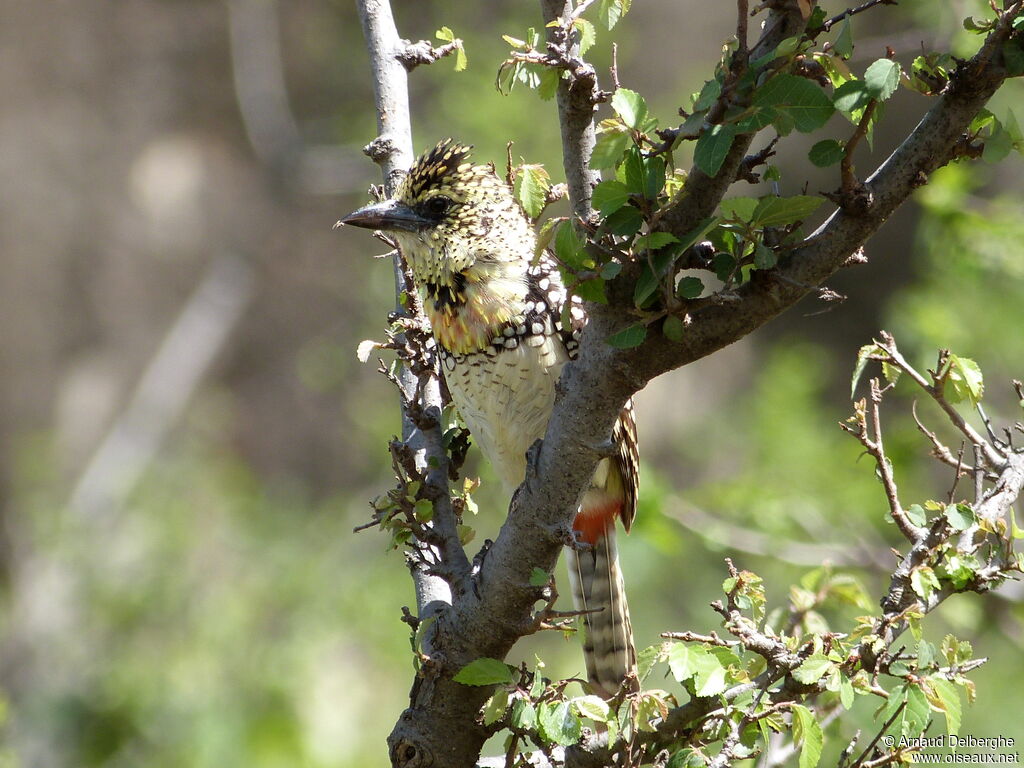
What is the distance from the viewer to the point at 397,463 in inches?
91.3

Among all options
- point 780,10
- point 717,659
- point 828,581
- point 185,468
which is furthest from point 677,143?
point 185,468

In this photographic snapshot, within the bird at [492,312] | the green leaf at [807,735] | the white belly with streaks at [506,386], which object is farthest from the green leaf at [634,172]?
the white belly with streaks at [506,386]

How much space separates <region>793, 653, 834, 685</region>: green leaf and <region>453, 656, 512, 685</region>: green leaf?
1.61 feet

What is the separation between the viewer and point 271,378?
1065 cm

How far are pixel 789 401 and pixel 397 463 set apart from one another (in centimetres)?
460

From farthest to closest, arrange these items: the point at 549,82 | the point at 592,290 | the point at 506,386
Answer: the point at 506,386, the point at 549,82, the point at 592,290

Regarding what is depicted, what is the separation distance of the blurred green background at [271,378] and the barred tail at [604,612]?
2.67 feet

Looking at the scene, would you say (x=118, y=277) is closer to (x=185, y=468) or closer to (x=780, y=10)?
(x=185, y=468)

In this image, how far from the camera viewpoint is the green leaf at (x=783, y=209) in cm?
147

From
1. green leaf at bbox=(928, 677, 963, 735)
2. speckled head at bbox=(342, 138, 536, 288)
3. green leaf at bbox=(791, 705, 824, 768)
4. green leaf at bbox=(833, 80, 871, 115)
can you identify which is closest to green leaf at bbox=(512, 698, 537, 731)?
green leaf at bbox=(791, 705, 824, 768)

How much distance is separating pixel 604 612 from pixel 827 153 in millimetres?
1759

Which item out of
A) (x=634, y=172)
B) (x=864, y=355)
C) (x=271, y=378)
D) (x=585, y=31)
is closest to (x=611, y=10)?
(x=585, y=31)

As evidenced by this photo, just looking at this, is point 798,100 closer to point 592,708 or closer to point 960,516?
point 960,516

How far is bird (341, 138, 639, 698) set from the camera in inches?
105
